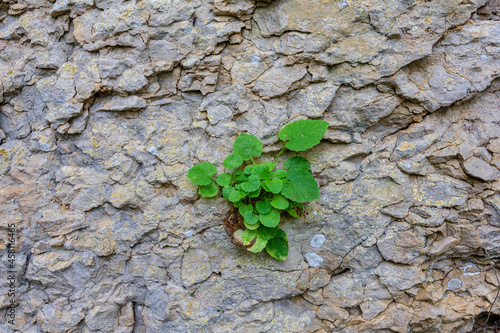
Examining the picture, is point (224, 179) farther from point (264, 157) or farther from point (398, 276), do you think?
point (398, 276)

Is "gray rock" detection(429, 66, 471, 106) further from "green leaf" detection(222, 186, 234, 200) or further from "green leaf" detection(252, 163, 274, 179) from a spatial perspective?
"green leaf" detection(222, 186, 234, 200)

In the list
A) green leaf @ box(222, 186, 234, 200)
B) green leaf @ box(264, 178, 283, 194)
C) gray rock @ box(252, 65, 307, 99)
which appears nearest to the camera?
A: green leaf @ box(264, 178, 283, 194)

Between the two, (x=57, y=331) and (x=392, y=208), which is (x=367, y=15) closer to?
(x=392, y=208)

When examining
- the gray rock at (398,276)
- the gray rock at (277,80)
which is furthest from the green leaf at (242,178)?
the gray rock at (398,276)

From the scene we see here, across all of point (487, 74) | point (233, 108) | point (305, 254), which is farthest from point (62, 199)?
point (487, 74)

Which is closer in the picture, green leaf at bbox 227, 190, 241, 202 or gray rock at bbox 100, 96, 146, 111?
green leaf at bbox 227, 190, 241, 202

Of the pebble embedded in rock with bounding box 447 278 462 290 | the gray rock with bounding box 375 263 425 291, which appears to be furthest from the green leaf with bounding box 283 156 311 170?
the pebble embedded in rock with bounding box 447 278 462 290

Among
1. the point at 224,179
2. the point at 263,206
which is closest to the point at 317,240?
the point at 263,206
